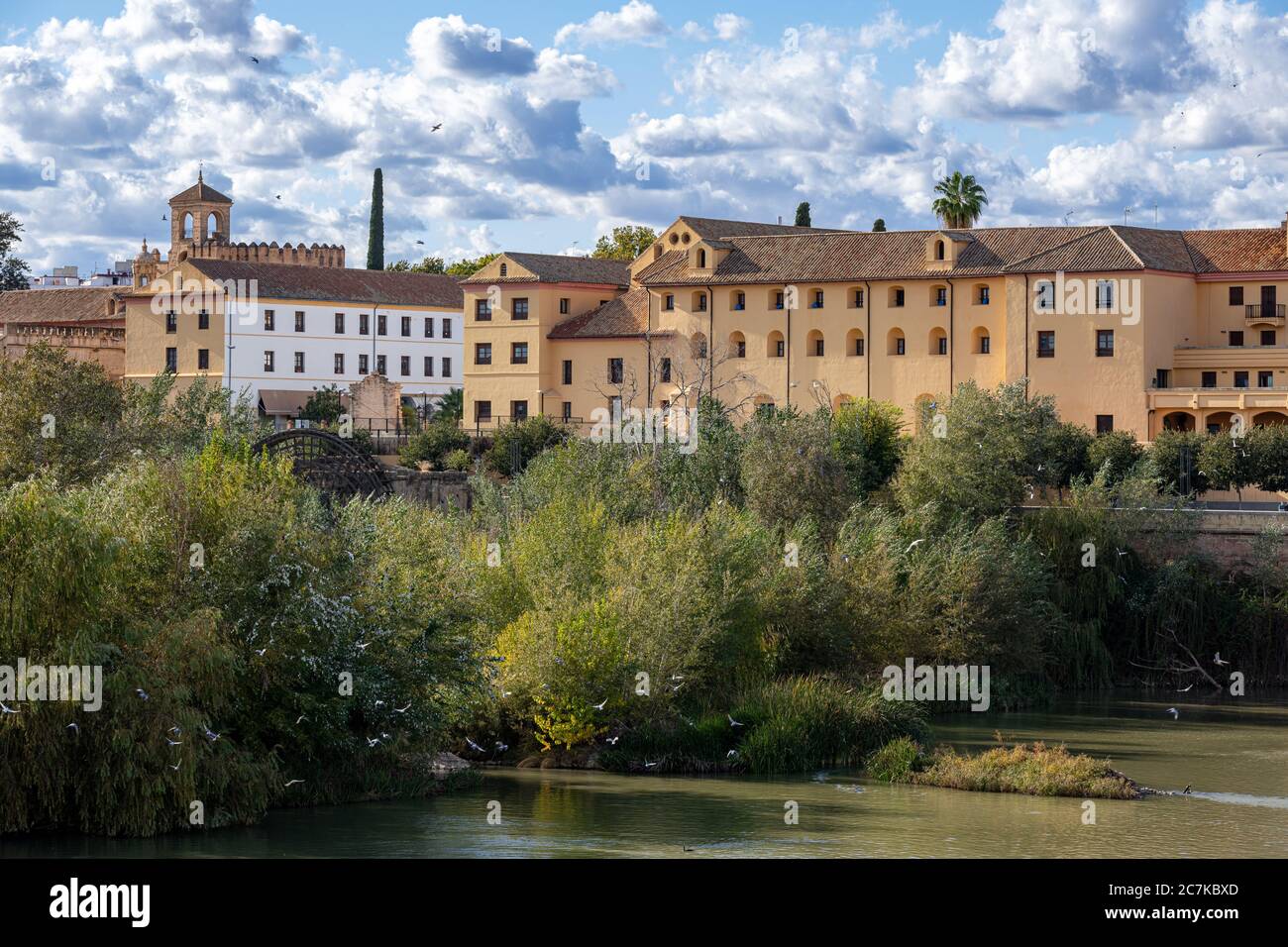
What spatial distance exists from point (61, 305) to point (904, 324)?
1999 inches

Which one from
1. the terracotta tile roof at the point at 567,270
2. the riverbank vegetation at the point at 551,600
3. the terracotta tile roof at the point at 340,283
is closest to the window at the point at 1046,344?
the riverbank vegetation at the point at 551,600

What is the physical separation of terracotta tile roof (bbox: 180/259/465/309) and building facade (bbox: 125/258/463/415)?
0.07 meters

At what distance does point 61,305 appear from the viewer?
327ft

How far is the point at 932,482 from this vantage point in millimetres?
50531

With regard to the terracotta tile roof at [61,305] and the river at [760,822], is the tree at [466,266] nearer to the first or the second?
the terracotta tile roof at [61,305]

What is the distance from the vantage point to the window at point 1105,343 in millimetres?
64750

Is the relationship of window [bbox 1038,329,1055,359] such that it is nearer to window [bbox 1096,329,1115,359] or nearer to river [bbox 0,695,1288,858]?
window [bbox 1096,329,1115,359]

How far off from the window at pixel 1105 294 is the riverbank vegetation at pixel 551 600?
1095cm

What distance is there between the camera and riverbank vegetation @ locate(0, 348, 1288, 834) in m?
25.4

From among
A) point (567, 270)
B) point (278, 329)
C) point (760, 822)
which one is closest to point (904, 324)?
point (567, 270)

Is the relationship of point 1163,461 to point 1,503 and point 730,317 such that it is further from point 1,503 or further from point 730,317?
point 1,503

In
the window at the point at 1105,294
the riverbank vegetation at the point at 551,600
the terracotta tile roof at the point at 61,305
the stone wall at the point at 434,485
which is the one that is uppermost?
the terracotta tile roof at the point at 61,305

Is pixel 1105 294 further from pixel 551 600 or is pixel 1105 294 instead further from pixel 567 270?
pixel 551 600

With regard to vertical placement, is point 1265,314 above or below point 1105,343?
above
